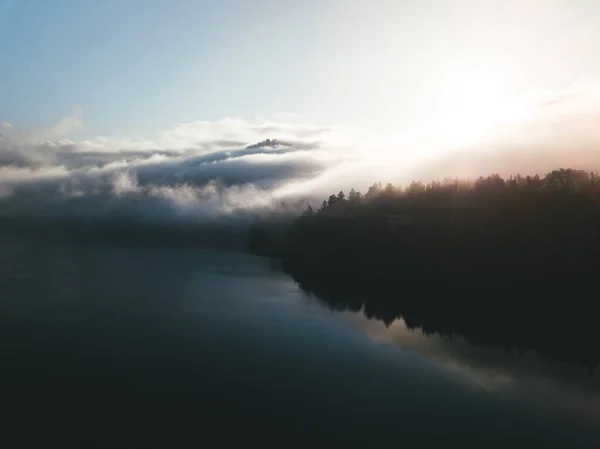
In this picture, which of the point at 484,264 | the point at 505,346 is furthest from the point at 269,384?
the point at 484,264

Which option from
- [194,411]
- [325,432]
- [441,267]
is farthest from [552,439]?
[441,267]

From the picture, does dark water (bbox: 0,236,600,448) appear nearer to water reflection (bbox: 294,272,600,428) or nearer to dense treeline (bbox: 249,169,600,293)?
water reflection (bbox: 294,272,600,428)

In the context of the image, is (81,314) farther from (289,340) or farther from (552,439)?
(552,439)

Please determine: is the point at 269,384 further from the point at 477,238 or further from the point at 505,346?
the point at 477,238

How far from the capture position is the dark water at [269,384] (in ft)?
28.9

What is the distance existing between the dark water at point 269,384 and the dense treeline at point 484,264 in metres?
2.95

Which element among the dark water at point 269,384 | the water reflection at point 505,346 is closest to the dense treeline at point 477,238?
the water reflection at point 505,346

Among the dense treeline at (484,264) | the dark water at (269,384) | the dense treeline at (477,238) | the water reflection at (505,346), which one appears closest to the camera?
the dark water at (269,384)

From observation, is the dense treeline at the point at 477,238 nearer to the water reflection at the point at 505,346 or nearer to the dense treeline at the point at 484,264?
the dense treeline at the point at 484,264

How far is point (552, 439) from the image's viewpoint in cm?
884

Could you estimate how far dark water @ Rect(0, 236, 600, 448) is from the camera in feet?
28.9

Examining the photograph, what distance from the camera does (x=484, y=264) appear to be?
2480 centimetres

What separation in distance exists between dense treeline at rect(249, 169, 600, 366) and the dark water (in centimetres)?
295

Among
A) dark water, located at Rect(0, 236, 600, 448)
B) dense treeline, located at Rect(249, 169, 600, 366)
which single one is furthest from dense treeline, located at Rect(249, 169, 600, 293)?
dark water, located at Rect(0, 236, 600, 448)
